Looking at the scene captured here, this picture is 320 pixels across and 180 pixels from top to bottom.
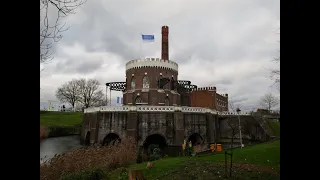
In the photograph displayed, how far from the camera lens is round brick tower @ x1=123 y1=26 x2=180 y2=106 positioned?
42438 mm

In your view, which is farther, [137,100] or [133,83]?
[133,83]

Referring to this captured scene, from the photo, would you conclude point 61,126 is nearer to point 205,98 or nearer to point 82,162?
point 205,98

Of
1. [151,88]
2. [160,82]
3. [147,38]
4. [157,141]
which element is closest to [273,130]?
[157,141]

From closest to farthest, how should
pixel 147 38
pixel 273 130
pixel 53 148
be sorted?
pixel 53 148 < pixel 273 130 < pixel 147 38

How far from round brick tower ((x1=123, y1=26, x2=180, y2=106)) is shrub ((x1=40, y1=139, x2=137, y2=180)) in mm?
24691

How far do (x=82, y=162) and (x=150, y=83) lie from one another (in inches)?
1175

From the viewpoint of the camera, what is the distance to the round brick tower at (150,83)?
42.4 m

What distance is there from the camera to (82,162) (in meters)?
13.4

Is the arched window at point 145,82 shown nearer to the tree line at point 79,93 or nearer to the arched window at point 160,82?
the arched window at point 160,82

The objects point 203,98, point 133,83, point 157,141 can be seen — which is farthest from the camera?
point 203,98

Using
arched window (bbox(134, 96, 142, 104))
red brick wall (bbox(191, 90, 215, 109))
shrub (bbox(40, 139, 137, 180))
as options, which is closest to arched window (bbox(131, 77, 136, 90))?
arched window (bbox(134, 96, 142, 104))

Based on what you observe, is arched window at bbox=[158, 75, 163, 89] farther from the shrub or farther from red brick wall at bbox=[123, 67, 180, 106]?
the shrub
